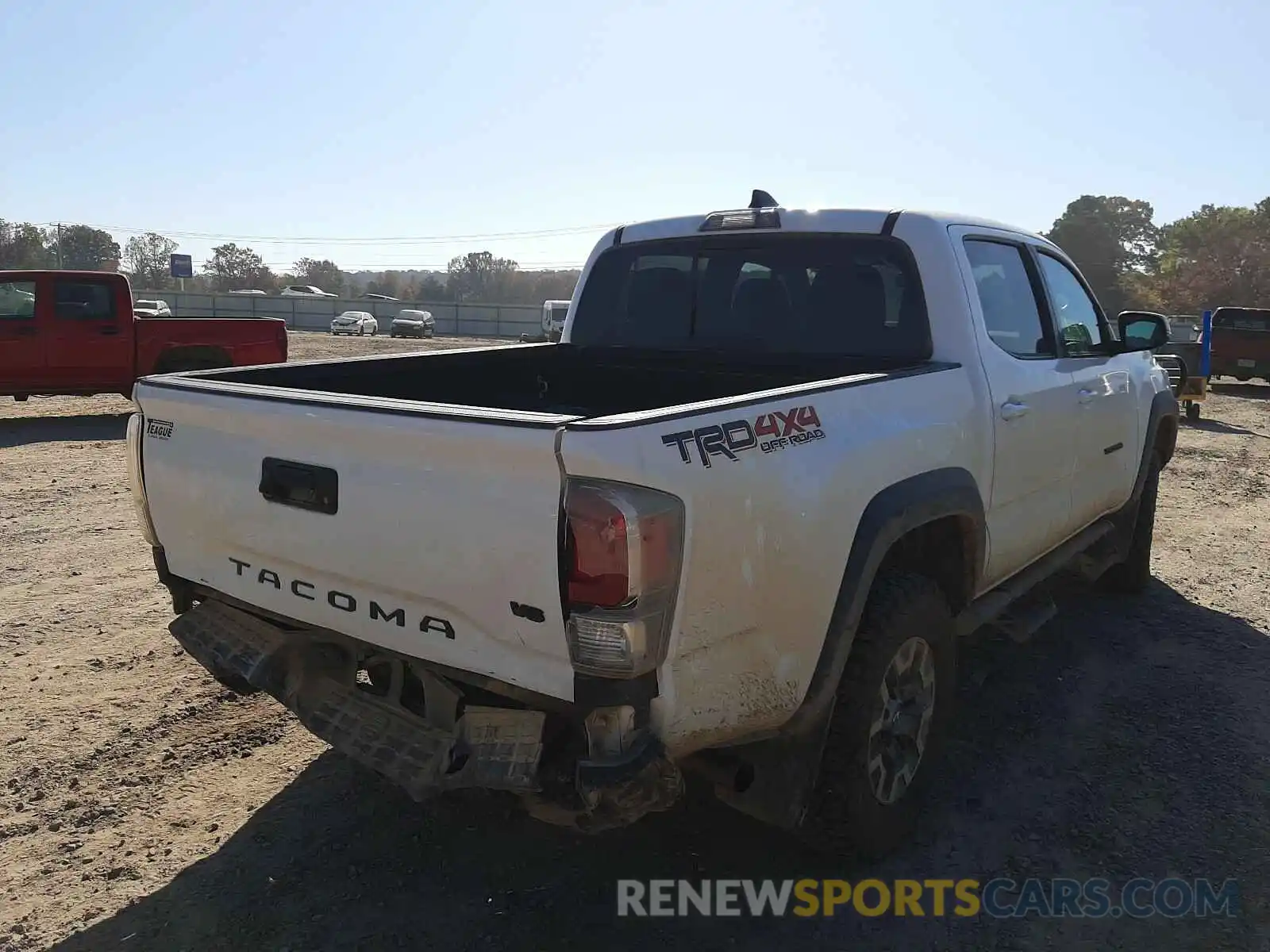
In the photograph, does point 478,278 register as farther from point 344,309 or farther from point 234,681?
point 234,681

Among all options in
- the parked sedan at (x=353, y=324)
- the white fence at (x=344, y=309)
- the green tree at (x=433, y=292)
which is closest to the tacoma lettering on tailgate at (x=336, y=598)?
the parked sedan at (x=353, y=324)

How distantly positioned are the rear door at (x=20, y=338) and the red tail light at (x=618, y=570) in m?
12.1

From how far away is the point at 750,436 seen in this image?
233cm

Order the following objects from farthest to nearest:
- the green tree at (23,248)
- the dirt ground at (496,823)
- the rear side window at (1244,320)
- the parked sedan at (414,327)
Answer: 1. the green tree at (23,248)
2. the parked sedan at (414,327)
3. the rear side window at (1244,320)
4. the dirt ground at (496,823)

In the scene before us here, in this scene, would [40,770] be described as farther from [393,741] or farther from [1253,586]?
[1253,586]

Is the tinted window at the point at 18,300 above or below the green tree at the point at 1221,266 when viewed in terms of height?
below

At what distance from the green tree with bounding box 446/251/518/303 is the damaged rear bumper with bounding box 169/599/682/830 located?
95.6 m

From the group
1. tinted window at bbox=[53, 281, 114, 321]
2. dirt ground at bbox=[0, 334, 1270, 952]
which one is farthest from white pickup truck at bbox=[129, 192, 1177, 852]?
tinted window at bbox=[53, 281, 114, 321]

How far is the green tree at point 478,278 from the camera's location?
9670cm

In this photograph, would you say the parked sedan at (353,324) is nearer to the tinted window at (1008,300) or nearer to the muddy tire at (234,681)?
the tinted window at (1008,300)

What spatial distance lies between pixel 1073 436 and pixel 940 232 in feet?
4.15

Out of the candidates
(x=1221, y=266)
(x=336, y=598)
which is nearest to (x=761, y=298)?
(x=336, y=598)

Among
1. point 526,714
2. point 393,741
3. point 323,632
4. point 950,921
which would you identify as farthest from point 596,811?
point 950,921

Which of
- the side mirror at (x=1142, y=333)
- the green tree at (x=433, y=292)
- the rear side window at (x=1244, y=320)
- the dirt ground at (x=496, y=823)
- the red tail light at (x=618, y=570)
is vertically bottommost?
the dirt ground at (x=496, y=823)
